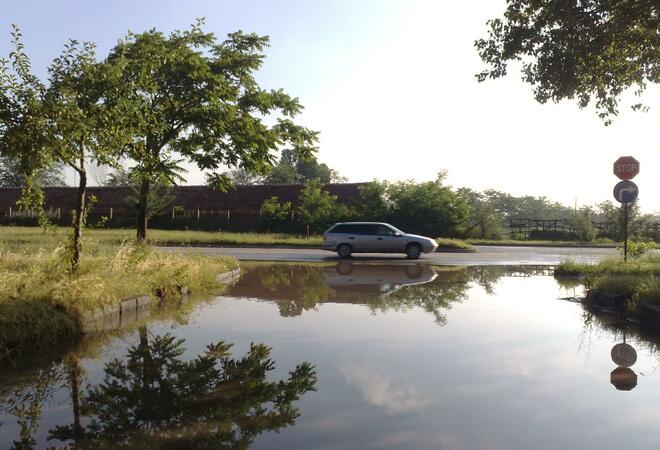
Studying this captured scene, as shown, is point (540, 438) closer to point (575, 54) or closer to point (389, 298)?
point (389, 298)

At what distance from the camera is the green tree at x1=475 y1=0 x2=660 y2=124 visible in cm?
1080

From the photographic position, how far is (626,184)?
15664mm

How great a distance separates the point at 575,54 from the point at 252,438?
10454 millimetres

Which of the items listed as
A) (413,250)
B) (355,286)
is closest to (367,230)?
(413,250)

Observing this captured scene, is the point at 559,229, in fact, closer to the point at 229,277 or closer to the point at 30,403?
the point at 229,277

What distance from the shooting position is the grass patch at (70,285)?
682 centimetres

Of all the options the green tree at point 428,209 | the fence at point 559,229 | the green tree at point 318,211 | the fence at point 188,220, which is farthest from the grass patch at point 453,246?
the fence at point 559,229

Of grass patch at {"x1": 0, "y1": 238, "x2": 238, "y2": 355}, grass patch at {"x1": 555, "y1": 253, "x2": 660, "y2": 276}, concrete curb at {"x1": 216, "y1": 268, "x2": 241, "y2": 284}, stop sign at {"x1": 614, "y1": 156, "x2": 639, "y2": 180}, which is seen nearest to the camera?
grass patch at {"x1": 0, "y1": 238, "x2": 238, "y2": 355}

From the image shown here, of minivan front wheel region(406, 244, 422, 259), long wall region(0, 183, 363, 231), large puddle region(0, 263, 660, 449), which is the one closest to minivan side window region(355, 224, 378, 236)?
minivan front wheel region(406, 244, 422, 259)

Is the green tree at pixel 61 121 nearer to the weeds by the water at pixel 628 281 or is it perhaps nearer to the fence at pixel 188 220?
the weeds by the water at pixel 628 281

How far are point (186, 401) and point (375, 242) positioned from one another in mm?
19751

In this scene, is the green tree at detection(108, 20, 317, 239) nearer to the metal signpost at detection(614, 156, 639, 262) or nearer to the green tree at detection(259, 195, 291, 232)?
the metal signpost at detection(614, 156, 639, 262)

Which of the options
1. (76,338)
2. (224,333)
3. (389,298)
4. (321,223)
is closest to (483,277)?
(389,298)

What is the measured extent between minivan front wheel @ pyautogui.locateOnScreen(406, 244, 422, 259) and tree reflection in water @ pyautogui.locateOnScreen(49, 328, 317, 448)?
18.0 metres
